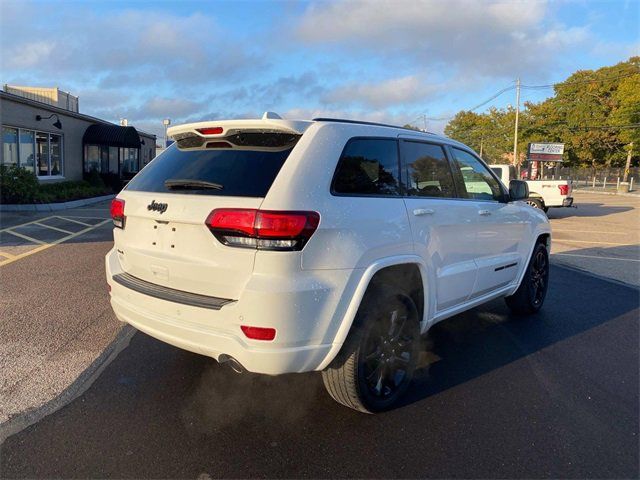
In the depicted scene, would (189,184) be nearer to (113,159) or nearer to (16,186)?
(16,186)

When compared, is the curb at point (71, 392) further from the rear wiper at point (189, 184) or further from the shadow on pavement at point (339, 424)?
the rear wiper at point (189, 184)

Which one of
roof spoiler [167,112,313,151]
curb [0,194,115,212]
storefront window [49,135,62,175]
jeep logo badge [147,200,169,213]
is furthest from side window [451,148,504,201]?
→ storefront window [49,135,62,175]

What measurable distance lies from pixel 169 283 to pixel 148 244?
0.32 metres

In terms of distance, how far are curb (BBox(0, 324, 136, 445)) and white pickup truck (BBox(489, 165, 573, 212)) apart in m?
15.6

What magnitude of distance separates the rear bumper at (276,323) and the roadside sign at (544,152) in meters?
43.9

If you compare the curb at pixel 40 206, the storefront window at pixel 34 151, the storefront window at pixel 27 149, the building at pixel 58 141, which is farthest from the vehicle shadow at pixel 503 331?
the storefront window at pixel 27 149

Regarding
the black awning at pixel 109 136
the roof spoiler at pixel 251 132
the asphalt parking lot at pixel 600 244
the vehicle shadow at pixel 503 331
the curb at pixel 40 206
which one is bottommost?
the vehicle shadow at pixel 503 331

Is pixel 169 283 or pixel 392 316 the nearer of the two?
pixel 169 283

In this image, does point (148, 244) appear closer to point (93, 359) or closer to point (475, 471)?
point (93, 359)

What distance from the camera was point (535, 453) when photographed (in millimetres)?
2932

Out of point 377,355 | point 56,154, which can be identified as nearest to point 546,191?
point 377,355

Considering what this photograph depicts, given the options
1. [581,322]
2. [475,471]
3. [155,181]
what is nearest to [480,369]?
[475,471]

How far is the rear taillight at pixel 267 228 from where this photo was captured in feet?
8.80

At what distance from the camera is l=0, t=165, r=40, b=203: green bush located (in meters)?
13.6
